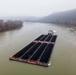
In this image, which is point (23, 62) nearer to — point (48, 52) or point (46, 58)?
point (46, 58)

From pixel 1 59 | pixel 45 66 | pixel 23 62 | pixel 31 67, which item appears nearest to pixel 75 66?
pixel 45 66

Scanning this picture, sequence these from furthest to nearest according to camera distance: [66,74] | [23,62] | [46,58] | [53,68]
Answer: [46,58]
[23,62]
[53,68]
[66,74]

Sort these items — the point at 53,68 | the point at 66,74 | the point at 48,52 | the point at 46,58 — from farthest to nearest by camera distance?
1. the point at 48,52
2. the point at 46,58
3. the point at 53,68
4. the point at 66,74

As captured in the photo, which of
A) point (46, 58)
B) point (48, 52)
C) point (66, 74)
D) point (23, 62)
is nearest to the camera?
point (66, 74)

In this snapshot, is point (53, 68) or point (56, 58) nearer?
point (53, 68)

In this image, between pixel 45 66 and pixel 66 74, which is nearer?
pixel 66 74

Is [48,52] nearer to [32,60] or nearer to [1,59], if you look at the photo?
[32,60]

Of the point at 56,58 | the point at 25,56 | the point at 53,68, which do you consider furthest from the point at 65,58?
the point at 25,56

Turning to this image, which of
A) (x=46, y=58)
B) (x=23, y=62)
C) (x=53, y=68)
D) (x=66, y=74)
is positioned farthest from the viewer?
(x=46, y=58)
